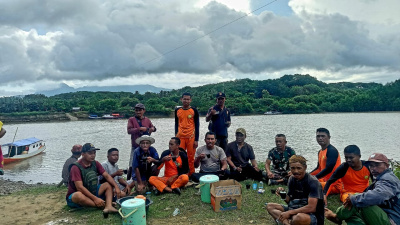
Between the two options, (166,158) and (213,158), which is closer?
(166,158)

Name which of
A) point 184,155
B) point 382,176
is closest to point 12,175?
point 184,155

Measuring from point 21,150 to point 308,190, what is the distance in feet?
80.4

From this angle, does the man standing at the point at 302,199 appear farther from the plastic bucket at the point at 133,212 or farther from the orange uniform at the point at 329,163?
the plastic bucket at the point at 133,212

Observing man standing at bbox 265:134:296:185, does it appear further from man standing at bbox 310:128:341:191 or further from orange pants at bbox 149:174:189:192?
orange pants at bbox 149:174:189:192

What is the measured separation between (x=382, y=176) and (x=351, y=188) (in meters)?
1.87

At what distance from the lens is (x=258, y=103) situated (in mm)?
71938

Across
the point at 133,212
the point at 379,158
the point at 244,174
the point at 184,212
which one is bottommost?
the point at 184,212

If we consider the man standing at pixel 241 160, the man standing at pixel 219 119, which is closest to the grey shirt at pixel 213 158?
the man standing at pixel 241 160

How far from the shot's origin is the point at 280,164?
690 cm

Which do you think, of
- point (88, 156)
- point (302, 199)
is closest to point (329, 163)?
point (302, 199)

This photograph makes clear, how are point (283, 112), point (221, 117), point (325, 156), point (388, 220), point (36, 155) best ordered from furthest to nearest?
point (283, 112)
point (36, 155)
point (221, 117)
point (325, 156)
point (388, 220)

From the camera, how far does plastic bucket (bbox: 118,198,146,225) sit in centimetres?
434

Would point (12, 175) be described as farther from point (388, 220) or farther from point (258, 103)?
point (258, 103)

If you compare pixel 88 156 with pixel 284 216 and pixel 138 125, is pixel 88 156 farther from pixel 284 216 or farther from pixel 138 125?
pixel 284 216
